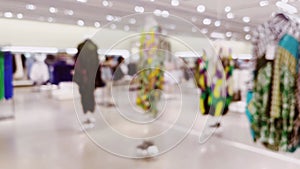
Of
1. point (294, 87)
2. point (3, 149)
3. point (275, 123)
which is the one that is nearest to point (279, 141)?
point (275, 123)

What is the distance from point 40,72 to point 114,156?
15.3ft

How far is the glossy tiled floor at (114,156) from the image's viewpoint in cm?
188

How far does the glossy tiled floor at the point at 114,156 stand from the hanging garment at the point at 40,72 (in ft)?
10.2

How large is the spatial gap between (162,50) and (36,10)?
4224 millimetres

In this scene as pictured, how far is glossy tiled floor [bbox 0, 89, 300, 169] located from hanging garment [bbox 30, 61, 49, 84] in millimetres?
3097

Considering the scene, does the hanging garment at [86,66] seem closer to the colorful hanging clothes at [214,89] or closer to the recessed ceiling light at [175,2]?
the colorful hanging clothes at [214,89]

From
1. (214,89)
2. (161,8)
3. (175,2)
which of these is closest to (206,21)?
(175,2)

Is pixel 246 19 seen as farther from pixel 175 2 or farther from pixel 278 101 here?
pixel 278 101

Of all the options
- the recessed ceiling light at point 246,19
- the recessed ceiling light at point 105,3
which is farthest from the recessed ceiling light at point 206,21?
the recessed ceiling light at point 105,3

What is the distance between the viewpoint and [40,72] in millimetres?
5957

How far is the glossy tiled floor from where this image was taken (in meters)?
1.88

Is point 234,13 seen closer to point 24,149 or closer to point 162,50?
point 162,50

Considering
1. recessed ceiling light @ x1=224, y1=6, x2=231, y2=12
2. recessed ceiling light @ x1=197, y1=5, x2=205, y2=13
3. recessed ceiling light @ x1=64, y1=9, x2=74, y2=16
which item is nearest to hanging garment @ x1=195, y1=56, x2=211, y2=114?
recessed ceiling light @ x1=197, y1=5, x2=205, y2=13

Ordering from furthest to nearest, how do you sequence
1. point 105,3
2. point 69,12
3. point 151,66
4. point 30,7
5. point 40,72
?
point 40,72, point 69,12, point 30,7, point 105,3, point 151,66
